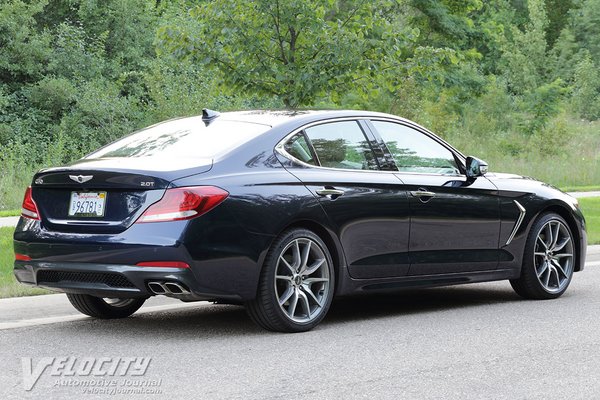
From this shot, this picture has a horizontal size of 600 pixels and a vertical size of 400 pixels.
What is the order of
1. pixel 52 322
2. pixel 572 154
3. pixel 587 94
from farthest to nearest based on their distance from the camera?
pixel 587 94 < pixel 572 154 < pixel 52 322

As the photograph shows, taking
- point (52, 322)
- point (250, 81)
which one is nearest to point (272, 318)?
point (52, 322)

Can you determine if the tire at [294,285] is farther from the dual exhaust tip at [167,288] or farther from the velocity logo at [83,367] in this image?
the velocity logo at [83,367]

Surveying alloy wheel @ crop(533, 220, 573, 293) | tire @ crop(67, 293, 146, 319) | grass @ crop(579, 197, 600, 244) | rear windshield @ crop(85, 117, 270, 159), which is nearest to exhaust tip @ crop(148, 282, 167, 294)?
rear windshield @ crop(85, 117, 270, 159)

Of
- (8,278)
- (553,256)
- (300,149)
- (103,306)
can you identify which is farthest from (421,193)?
(8,278)

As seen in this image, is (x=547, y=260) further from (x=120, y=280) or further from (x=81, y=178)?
(x=81, y=178)

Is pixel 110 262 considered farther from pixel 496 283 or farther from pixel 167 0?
pixel 167 0

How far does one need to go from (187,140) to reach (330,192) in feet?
3.39

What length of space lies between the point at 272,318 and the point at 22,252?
5.59 feet

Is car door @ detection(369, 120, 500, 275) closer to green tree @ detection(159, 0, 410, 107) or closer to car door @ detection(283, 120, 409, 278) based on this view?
car door @ detection(283, 120, 409, 278)

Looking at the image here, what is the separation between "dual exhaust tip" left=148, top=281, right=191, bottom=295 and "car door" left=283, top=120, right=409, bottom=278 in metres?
1.18

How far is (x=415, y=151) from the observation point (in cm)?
884

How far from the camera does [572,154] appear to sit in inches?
1192

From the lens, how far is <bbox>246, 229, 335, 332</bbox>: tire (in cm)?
745

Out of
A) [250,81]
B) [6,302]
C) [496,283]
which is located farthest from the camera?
[250,81]
